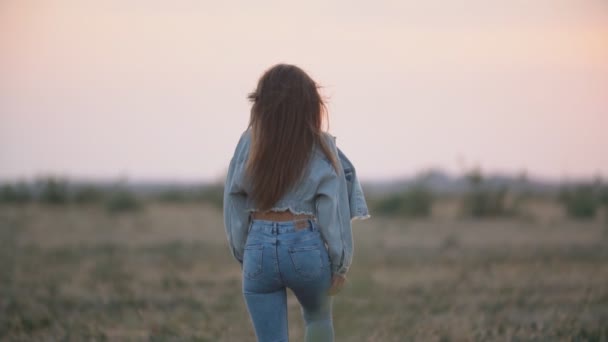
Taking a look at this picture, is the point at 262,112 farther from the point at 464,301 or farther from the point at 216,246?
the point at 216,246

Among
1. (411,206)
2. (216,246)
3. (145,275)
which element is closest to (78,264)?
(145,275)

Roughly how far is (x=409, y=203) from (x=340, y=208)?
21.9 metres

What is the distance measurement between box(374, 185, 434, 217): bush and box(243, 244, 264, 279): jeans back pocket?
2116 centimetres

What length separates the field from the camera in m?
7.08

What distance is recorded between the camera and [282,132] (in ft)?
13.6

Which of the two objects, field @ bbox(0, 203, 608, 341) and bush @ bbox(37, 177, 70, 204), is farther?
bush @ bbox(37, 177, 70, 204)

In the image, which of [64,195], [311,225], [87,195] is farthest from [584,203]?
[311,225]

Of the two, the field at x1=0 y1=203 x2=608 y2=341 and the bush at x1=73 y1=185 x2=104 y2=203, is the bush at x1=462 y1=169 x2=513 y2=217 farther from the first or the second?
the bush at x1=73 y1=185 x2=104 y2=203

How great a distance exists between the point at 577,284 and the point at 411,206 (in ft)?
52.1

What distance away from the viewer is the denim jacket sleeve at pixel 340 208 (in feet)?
13.4

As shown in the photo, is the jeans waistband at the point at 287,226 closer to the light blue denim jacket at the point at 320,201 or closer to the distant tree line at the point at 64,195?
the light blue denim jacket at the point at 320,201

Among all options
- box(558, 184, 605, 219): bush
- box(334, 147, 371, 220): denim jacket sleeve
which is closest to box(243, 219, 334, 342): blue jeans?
box(334, 147, 371, 220): denim jacket sleeve

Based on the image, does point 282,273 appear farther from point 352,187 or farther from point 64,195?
point 64,195

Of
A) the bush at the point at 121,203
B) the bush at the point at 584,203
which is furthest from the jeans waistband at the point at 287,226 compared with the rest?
the bush at the point at 121,203
